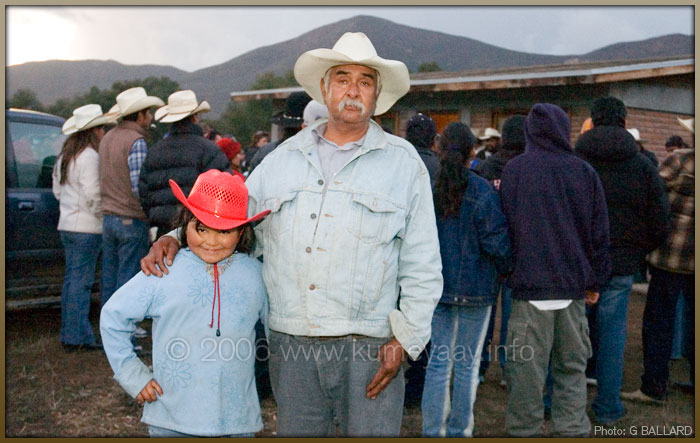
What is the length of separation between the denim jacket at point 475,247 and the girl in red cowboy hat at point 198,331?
63.3 inches

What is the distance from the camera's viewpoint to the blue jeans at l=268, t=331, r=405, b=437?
8.23 ft

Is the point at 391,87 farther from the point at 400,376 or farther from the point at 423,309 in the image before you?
the point at 400,376

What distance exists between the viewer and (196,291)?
2590mm

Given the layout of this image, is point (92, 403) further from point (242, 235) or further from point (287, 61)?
point (287, 61)

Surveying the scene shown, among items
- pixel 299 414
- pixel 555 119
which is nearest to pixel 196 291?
pixel 299 414

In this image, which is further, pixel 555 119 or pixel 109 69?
pixel 109 69

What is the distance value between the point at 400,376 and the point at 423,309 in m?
0.32

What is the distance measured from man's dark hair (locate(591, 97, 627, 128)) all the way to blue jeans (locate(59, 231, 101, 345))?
431cm

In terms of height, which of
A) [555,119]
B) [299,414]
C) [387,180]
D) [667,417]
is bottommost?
[667,417]

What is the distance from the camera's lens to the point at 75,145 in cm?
579

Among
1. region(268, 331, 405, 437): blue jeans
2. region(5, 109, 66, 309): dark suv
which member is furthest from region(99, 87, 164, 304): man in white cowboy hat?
region(268, 331, 405, 437): blue jeans

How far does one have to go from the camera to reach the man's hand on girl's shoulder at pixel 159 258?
2.54 meters

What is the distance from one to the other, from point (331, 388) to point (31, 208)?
15.5 ft

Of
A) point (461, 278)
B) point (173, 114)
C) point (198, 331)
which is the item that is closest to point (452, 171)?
point (461, 278)
